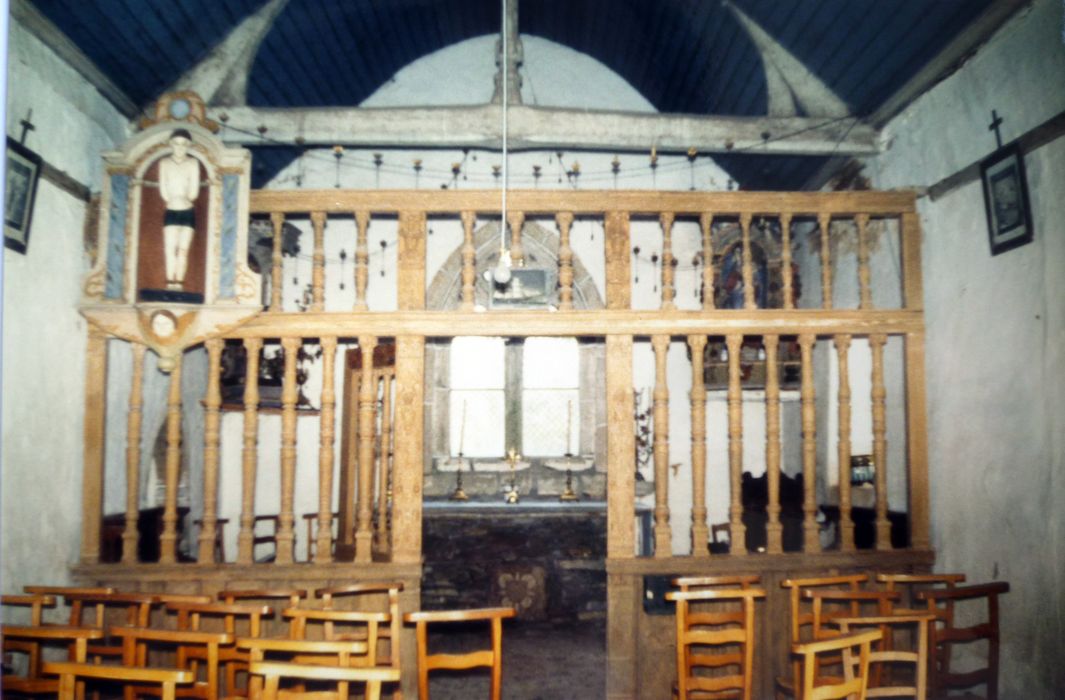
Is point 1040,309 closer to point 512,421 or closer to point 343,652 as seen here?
point 343,652

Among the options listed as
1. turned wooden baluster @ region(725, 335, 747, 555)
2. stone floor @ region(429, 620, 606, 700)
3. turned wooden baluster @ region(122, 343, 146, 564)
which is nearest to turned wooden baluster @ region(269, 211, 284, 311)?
turned wooden baluster @ region(122, 343, 146, 564)

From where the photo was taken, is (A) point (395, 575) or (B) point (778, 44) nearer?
(A) point (395, 575)

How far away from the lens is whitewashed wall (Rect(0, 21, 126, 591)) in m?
3.93

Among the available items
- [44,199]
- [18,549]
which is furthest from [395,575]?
[44,199]

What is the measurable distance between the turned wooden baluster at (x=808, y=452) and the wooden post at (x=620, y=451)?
3.55ft

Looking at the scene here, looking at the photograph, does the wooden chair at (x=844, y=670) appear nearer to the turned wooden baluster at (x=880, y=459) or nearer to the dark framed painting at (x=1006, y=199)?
the turned wooden baluster at (x=880, y=459)

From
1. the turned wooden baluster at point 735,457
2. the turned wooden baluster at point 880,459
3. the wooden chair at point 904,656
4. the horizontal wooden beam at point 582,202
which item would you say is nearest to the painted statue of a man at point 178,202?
the horizontal wooden beam at point 582,202

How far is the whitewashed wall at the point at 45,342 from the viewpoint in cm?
393

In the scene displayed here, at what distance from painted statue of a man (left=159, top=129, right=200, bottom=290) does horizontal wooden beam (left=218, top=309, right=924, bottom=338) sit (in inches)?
20.7

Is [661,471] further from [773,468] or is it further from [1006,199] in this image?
[1006,199]

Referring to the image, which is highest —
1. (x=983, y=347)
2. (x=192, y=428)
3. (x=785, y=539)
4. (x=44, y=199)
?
(x=44, y=199)

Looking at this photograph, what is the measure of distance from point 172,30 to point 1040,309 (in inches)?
222

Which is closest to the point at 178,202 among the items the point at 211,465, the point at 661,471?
the point at 211,465

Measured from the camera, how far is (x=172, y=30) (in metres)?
5.07
